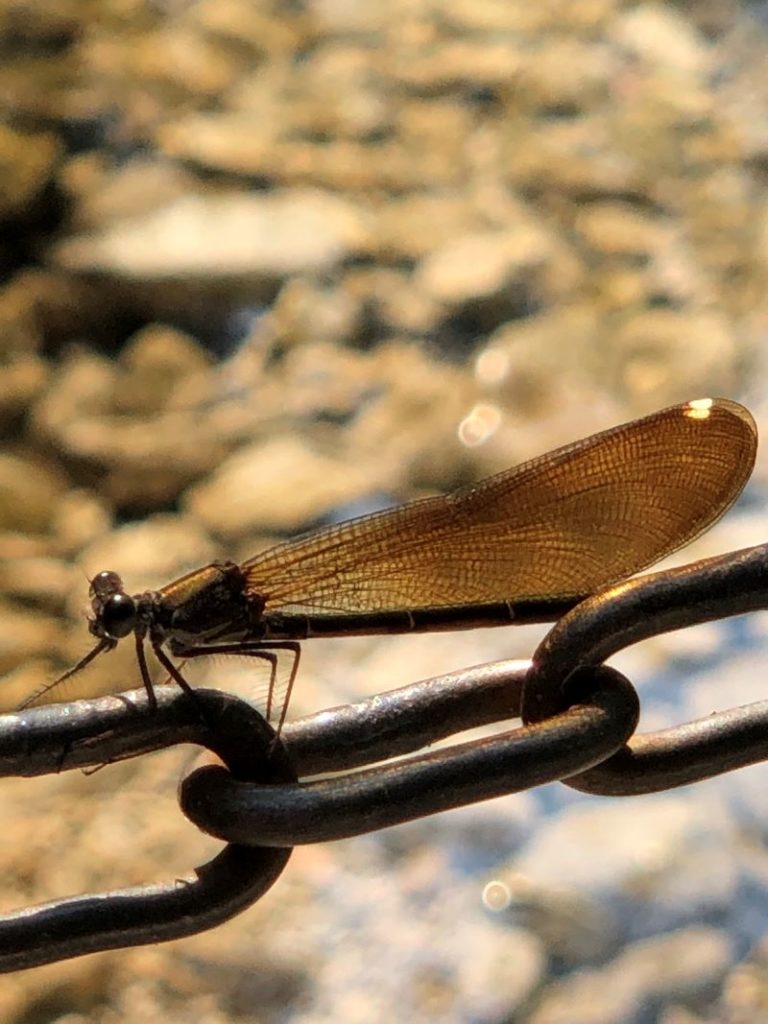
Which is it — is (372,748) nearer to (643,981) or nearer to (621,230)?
(643,981)

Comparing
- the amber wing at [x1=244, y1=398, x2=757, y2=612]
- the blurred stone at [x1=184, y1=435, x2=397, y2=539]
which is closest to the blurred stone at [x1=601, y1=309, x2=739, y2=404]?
the blurred stone at [x1=184, y1=435, x2=397, y2=539]

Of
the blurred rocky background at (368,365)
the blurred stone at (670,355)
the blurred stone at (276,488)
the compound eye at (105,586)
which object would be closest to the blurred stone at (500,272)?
the blurred rocky background at (368,365)

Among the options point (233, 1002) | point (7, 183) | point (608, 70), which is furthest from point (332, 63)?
point (233, 1002)

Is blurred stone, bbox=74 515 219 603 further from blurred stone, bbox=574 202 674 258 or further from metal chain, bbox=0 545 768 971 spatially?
metal chain, bbox=0 545 768 971

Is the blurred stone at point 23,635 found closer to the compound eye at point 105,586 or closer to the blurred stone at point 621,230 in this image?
the compound eye at point 105,586

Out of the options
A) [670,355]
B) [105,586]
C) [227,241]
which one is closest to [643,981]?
[105,586]
